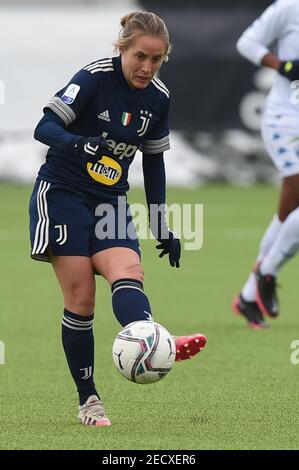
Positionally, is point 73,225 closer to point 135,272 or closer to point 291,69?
point 135,272

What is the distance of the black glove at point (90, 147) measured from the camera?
518cm

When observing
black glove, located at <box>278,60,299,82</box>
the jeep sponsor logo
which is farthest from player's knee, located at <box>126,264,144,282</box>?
black glove, located at <box>278,60,299,82</box>

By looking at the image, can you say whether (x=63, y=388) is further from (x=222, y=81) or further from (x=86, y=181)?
(x=222, y=81)

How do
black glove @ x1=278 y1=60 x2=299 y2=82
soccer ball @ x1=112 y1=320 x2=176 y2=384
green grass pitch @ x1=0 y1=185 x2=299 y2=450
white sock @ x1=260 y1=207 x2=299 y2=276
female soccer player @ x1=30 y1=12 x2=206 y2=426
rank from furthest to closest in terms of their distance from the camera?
black glove @ x1=278 y1=60 x2=299 y2=82 < white sock @ x1=260 y1=207 x2=299 y2=276 < female soccer player @ x1=30 y1=12 x2=206 y2=426 < green grass pitch @ x1=0 y1=185 x2=299 y2=450 < soccer ball @ x1=112 y1=320 x2=176 y2=384

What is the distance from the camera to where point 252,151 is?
64.1 ft

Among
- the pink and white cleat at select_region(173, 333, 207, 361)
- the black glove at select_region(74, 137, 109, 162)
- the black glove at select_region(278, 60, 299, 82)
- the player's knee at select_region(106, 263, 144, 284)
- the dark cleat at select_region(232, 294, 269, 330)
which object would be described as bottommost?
the pink and white cleat at select_region(173, 333, 207, 361)

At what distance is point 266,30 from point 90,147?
12.8 feet

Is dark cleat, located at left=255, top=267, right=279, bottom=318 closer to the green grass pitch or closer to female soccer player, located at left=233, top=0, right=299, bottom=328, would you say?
female soccer player, located at left=233, top=0, right=299, bottom=328

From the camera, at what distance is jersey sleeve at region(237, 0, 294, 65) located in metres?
8.68

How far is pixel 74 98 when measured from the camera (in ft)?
17.7

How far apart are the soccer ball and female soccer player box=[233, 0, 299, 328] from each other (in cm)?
349

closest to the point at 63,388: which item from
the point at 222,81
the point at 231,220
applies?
the point at 231,220

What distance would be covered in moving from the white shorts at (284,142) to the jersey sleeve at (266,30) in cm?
48

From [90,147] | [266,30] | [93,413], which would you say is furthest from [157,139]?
[266,30]
